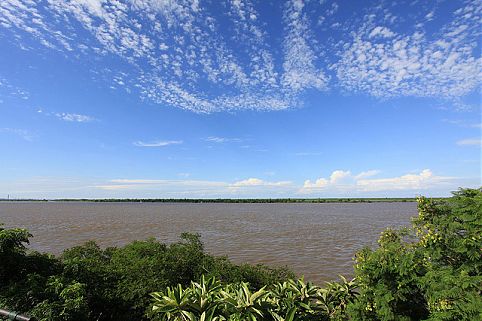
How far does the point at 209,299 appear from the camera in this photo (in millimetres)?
5285

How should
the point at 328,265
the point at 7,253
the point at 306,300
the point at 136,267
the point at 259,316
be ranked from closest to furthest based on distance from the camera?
the point at 259,316 < the point at 306,300 < the point at 7,253 < the point at 136,267 < the point at 328,265

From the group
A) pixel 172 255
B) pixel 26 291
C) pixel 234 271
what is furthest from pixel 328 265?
pixel 26 291

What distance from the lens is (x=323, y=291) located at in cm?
617

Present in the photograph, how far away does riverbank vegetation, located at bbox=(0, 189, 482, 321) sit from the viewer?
4.55 metres

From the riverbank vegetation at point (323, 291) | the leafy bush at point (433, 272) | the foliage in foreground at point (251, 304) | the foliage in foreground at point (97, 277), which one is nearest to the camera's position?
the leafy bush at point (433, 272)

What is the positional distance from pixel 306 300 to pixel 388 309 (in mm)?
1680

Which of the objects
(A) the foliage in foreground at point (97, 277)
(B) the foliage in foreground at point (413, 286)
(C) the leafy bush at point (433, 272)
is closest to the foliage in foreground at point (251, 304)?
(B) the foliage in foreground at point (413, 286)

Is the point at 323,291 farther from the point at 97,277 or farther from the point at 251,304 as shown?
the point at 97,277

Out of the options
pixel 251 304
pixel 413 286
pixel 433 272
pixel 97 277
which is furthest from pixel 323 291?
pixel 97 277

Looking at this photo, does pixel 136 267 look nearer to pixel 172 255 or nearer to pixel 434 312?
pixel 172 255

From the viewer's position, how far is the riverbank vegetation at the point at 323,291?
455cm

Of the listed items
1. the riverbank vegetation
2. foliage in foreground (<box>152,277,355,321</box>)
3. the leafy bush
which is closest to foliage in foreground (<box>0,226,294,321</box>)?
the riverbank vegetation

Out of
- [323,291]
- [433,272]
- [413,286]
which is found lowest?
[323,291]

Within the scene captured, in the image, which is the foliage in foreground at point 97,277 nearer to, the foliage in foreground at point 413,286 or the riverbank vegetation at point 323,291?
the riverbank vegetation at point 323,291
